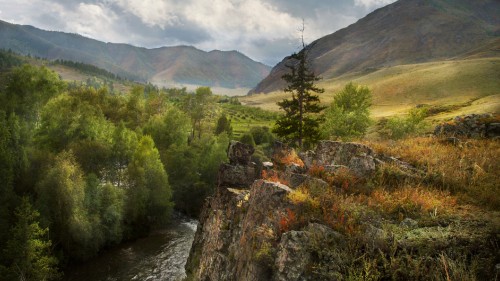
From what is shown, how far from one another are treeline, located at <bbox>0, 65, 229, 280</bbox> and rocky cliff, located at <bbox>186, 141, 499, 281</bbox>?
87.4ft

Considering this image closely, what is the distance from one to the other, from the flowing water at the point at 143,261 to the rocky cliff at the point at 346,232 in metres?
25.3

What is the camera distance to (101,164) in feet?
179

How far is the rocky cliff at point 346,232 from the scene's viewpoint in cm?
1059

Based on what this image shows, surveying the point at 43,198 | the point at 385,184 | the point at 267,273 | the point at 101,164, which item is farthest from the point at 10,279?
the point at 385,184

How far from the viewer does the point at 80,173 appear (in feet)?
143

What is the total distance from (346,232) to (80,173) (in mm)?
40956

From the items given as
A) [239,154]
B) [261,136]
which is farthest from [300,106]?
[261,136]

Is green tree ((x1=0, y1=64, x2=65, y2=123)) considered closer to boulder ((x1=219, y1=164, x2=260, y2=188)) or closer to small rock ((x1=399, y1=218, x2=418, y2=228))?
boulder ((x1=219, y1=164, x2=260, y2=188))

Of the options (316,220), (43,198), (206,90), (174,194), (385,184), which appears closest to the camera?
(316,220)

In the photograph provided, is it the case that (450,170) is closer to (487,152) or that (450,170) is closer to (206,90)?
(487,152)

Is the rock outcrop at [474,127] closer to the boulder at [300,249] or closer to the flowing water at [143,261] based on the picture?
the boulder at [300,249]

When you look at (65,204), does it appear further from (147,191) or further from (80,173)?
(147,191)

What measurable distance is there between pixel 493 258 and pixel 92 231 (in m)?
45.0

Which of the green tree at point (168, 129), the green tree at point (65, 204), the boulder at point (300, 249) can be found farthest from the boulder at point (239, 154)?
the green tree at point (168, 129)
